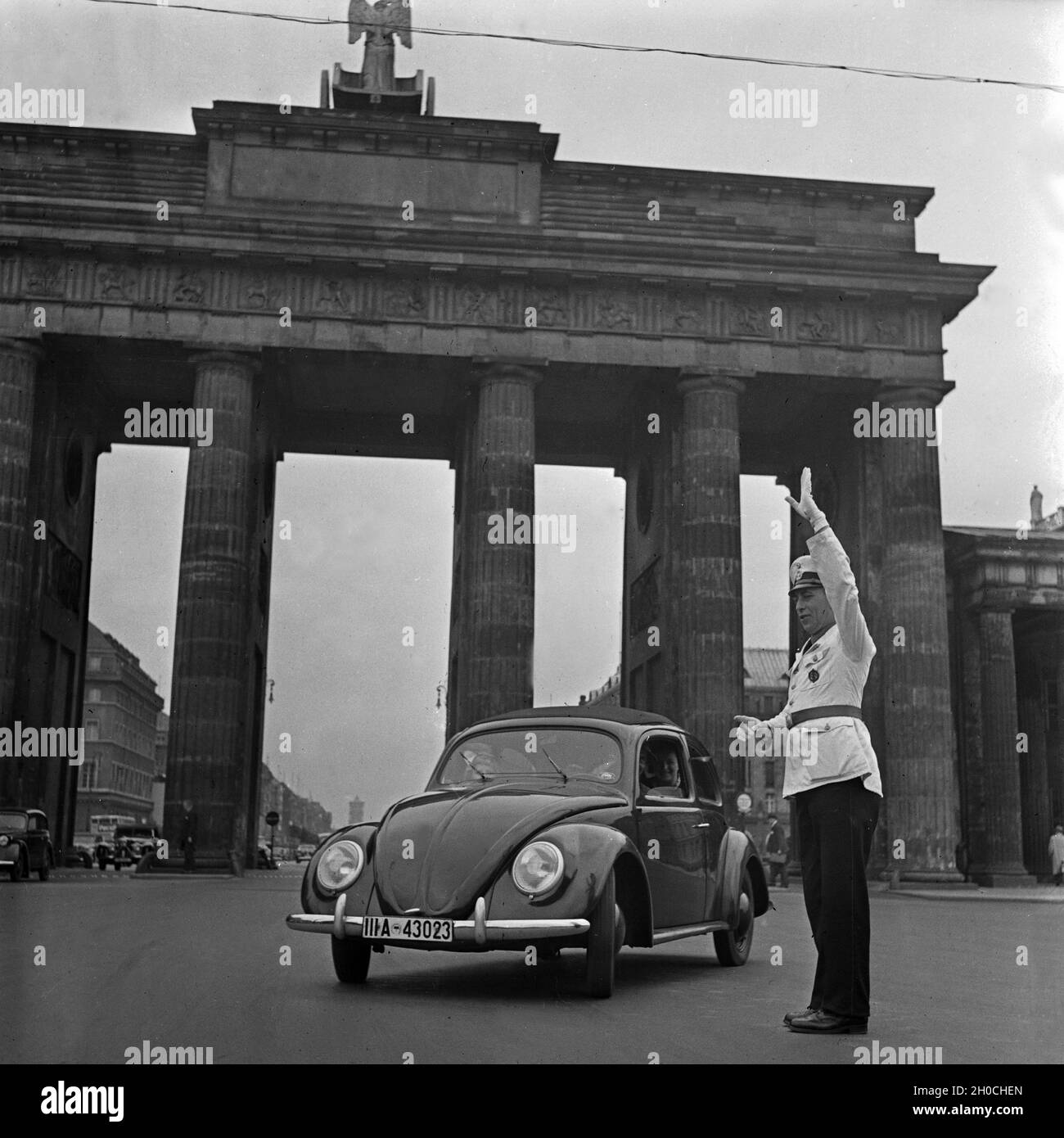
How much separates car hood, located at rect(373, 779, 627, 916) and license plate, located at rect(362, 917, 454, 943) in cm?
11

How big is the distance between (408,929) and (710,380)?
93.7 feet

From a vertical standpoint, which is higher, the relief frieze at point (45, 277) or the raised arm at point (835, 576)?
the relief frieze at point (45, 277)

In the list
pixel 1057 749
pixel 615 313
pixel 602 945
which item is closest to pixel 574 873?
pixel 602 945

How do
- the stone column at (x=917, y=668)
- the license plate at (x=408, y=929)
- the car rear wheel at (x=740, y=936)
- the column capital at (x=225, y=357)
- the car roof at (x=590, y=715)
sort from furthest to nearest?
1. the column capital at (x=225, y=357)
2. the stone column at (x=917, y=668)
3. the car rear wheel at (x=740, y=936)
4. the car roof at (x=590, y=715)
5. the license plate at (x=408, y=929)

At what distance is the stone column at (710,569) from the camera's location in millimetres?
33562

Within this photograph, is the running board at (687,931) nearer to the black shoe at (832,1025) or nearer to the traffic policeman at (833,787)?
the traffic policeman at (833,787)

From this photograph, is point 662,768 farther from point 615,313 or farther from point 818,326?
point 818,326

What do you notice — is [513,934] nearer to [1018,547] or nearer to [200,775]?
[200,775]

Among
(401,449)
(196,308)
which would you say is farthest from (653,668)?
(196,308)

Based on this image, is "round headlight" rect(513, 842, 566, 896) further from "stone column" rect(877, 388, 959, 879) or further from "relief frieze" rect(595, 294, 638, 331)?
"relief frieze" rect(595, 294, 638, 331)

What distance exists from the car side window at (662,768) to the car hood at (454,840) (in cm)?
82

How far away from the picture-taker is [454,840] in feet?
27.9

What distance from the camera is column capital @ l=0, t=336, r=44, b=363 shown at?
33.5m

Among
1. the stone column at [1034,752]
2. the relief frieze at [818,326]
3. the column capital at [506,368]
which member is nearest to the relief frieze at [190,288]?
the column capital at [506,368]
